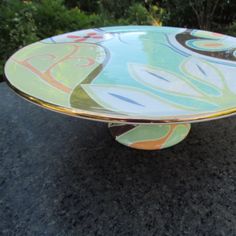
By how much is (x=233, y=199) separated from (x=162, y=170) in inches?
12.0

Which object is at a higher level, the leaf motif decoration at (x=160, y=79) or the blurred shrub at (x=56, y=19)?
the leaf motif decoration at (x=160, y=79)

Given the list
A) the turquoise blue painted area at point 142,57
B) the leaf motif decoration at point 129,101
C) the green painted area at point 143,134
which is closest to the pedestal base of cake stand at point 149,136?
the green painted area at point 143,134

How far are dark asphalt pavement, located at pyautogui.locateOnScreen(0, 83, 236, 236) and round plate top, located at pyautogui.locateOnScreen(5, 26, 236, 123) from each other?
43 cm

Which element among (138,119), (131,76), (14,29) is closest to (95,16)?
(14,29)

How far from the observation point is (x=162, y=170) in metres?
1.35

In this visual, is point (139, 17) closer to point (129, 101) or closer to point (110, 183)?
point (110, 183)

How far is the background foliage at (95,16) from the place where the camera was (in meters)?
2.65

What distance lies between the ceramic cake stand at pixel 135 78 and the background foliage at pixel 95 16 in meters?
1.21

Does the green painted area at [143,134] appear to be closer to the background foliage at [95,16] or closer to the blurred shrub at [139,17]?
the background foliage at [95,16]

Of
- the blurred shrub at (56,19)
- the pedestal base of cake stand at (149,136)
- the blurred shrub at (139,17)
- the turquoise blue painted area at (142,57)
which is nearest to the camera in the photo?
the turquoise blue painted area at (142,57)

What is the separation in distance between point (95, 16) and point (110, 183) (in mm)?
2066

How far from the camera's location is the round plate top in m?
0.91

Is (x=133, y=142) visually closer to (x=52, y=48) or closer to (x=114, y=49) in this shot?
(x=114, y=49)

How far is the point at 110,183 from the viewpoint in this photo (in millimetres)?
1283
